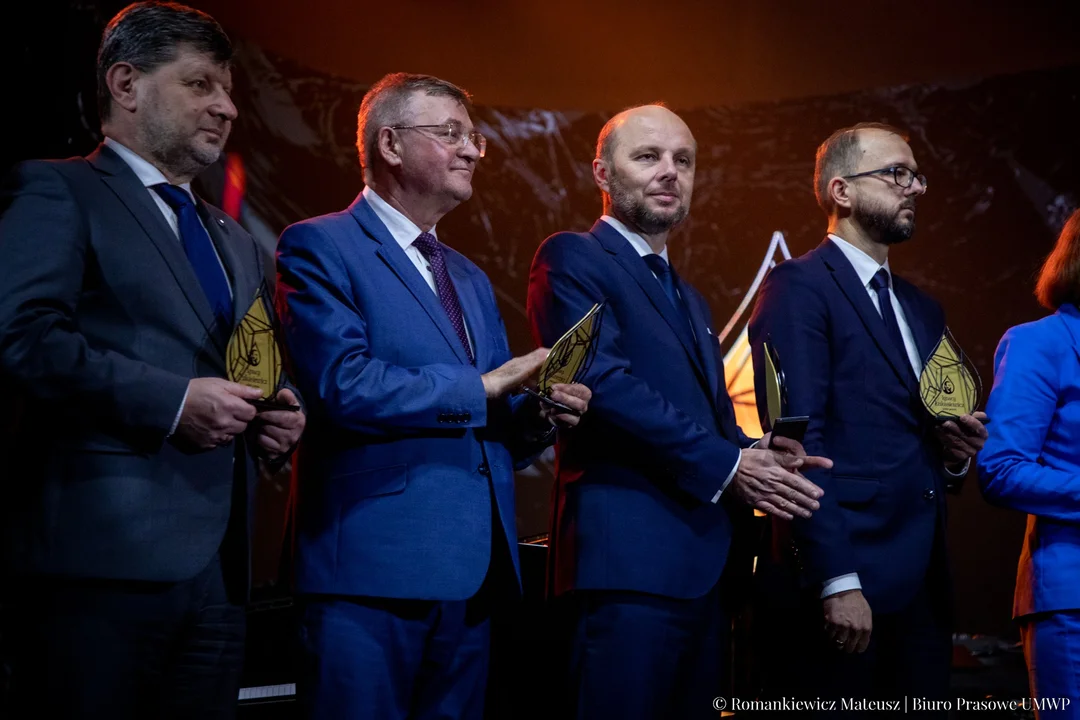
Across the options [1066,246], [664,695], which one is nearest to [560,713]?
[664,695]

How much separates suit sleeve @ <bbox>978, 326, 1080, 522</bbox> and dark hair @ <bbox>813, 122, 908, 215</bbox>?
66 cm

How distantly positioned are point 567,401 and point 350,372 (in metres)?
0.42

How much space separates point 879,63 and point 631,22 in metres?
1.28

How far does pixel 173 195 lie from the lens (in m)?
2.00

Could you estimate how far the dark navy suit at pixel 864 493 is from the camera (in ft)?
7.86

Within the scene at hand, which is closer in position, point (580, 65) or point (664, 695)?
point (664, 695)

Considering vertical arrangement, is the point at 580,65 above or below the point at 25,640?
above

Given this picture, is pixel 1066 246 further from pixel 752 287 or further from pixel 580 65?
pixel 580 65

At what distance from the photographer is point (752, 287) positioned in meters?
5.21

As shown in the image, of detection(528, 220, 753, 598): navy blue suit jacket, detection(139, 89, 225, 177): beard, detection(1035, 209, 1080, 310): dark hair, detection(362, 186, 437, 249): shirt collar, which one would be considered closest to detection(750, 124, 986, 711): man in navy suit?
detection(528, 220, 753, 598): navy blue suit jacket

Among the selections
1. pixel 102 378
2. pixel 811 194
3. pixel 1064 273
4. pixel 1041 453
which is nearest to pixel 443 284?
pixel 102 378

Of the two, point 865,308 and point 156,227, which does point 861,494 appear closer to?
point 865,308

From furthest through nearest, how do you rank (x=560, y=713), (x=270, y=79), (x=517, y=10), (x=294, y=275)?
(x=517, y=10) < (x=270, y=79) < (x=560, y=713) < (x=294, y=275)

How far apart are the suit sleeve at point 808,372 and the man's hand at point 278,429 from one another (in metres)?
1.10
